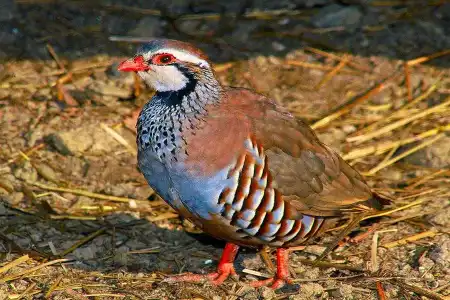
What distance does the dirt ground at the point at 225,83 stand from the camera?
18.2 feet

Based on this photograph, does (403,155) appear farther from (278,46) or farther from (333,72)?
(278,46)

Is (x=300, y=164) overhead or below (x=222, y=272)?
overhead

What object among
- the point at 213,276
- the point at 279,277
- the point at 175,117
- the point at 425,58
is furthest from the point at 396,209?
the point at 425,58

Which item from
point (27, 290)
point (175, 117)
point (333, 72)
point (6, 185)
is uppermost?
point (175, 117)

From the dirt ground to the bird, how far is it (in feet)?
1.58

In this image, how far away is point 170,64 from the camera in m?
5.16

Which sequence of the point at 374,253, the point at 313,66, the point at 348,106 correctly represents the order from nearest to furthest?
1. the point at 374,253
2. the point at 348,106
3. the point at 313,66

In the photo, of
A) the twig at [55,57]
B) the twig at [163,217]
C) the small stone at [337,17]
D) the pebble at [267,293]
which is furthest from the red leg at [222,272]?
the small stone at [337,17]

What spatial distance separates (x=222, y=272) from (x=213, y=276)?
6 cm

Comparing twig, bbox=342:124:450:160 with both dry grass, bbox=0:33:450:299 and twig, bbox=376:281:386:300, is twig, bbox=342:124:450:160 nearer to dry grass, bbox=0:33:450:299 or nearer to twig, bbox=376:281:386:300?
dry grass, bbox=0:33:450:299

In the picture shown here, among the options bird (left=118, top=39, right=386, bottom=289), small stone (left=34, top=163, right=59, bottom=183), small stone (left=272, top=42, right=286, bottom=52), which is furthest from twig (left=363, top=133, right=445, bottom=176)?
small stone (left=34, top=163, right=59, bottom=183)

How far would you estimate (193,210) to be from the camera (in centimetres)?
510

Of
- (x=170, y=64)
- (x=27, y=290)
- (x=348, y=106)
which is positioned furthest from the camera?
(x=348, y=106)

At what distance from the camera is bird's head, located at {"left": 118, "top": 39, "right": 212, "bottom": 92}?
5.14m
